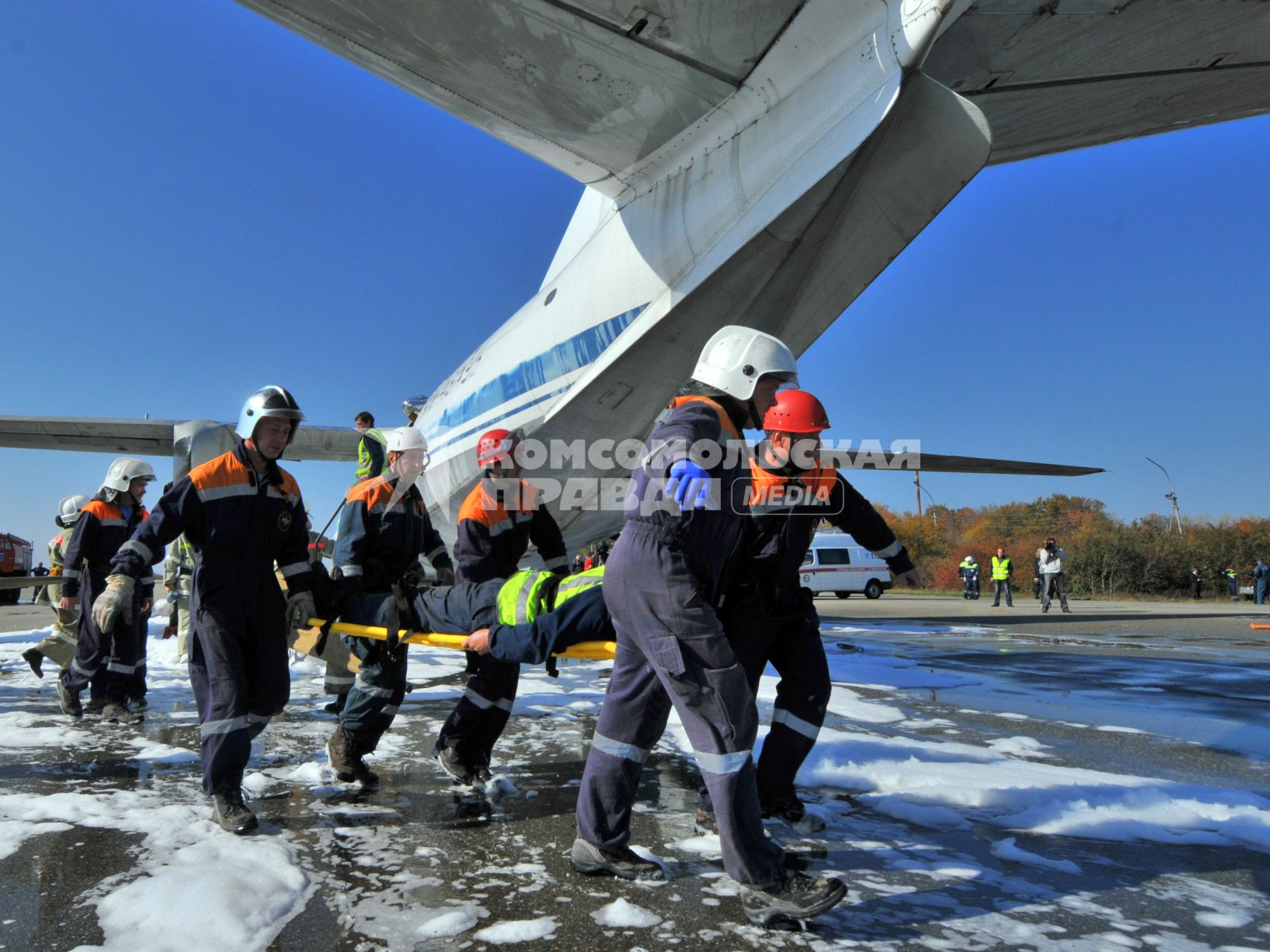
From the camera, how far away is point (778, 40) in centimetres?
512

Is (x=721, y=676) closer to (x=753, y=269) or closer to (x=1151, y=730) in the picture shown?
(x=753, y=269)

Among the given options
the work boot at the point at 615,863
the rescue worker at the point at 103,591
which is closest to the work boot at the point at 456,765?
the work boot at the point at 615,863

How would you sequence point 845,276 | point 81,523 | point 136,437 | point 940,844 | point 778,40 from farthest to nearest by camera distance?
point 136,437 → point 81,523 → point 845,276 → point 778,40 → point 940,844

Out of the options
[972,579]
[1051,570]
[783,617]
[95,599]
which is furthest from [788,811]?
[972,579]

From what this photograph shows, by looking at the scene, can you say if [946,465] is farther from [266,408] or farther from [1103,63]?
[266,408]

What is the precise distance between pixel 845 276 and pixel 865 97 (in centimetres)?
120

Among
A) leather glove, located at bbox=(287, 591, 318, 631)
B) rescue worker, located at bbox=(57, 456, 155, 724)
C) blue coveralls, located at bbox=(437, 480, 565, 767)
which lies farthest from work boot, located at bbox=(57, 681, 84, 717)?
blue coveralls, located at bbox=(437, 480, 565, 767)

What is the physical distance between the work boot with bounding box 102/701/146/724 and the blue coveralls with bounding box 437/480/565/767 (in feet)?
8.50

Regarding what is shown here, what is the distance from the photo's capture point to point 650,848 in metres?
3.04

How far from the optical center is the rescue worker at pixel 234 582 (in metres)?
3.46

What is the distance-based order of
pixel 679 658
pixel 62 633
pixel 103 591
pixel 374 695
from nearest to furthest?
1. pixel 679 658
2. pixel 374 695
3. pixel 103 591
4. pixel 62 633

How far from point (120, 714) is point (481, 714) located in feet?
10.4

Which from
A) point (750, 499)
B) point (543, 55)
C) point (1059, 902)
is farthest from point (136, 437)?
point (1059, 902)

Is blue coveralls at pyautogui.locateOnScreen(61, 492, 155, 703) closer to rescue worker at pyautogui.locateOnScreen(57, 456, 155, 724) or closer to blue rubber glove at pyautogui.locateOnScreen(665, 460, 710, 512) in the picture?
rescue worker at pyautogui.locateOnScreen(57, 456, 155, 724)
